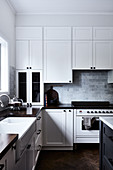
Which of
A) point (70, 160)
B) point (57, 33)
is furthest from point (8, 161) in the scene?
point (57, 33)

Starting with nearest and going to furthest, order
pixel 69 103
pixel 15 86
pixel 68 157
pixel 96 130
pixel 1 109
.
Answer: pixel 1 109 < pixel 68 157 < pixel 96 130 < pixel 15 86 < pixel 69 103

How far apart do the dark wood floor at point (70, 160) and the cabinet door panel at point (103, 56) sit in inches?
67.6

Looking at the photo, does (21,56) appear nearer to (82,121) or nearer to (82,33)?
(82,33)

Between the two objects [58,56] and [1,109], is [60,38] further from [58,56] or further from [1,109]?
[1,109]

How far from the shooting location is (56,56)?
380 centimetres

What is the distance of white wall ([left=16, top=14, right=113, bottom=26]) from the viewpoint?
384cm

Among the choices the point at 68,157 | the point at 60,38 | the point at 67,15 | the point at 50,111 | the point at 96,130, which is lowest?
the point at 68,157

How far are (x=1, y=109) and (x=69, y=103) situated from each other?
1722 millimetres

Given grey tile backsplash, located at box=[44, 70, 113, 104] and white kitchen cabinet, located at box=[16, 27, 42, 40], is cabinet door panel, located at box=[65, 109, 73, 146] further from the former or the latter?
white kitchen cabinet, located at box=[16, 27, 42, 40]

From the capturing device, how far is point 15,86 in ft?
12.5

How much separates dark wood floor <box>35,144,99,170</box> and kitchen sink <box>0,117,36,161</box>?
3.06 ft

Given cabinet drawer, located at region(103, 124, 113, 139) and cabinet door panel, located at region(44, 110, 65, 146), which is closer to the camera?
cabinet drawer, located at region(103, 124, 113, 139)

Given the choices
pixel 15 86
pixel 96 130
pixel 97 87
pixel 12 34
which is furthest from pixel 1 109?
pixel 97 87

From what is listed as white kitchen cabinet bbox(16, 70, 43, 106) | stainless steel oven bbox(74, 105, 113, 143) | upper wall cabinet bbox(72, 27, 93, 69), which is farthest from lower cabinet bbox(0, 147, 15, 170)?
upper wall cabinet bbox(72, 27, 93, 69)
